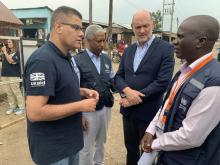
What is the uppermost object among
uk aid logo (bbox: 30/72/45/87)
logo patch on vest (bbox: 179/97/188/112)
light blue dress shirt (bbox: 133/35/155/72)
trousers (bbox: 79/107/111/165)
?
light blue dress shirt (bbox: 133/35/155/72)

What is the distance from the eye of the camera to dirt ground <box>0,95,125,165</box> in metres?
3.96

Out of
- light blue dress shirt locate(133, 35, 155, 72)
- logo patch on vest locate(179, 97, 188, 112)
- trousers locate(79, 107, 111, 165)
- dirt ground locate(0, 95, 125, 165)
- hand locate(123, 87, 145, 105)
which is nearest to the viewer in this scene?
logo patch on vest locate(179, 97, 188, 112)

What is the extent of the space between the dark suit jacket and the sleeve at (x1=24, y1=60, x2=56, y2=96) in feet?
4.08

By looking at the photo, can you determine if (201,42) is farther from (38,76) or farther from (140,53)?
(140,53)

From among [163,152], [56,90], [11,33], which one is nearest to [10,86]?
[11,33]

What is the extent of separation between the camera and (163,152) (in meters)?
1.88

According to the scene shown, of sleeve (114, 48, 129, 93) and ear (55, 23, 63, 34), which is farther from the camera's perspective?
sleeve (114, 48, 129, 93)

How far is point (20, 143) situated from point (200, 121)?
3689 millimetres

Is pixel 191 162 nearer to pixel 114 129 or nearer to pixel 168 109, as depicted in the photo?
pixel 168 109

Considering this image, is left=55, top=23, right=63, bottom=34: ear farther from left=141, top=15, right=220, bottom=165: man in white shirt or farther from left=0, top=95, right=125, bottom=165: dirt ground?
left=0, top=95, right=125, bottom=165: dirt ground

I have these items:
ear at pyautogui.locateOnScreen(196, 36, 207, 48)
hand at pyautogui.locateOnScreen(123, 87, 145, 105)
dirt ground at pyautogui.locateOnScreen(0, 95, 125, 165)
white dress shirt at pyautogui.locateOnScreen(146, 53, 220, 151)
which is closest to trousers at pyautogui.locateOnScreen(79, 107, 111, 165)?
hand at pyautogui.locateOnScreen(123, 87, 145, 105)

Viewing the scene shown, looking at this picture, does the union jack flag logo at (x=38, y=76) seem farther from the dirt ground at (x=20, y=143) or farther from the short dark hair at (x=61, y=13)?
the dirt ground at (x=20, y=143)

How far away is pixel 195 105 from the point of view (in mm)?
1598

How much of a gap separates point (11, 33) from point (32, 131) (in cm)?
707
